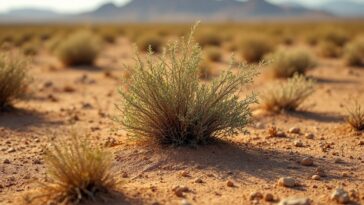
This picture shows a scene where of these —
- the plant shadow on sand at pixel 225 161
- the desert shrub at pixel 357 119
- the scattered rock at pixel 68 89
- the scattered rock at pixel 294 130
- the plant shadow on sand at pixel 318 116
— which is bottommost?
the scattered rock at pixel 68 89

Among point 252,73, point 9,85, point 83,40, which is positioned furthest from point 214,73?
point 252,73

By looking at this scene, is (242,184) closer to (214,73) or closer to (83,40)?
(214,73)

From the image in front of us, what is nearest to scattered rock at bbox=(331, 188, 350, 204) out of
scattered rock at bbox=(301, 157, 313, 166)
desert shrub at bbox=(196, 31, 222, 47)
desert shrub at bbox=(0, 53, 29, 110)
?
scattered rock at bbox=(301, 157, 313, 166)

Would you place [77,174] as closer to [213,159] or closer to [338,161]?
[213,159]

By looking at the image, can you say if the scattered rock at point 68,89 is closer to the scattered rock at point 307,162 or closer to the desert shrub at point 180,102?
the desert shrub at point 180,102

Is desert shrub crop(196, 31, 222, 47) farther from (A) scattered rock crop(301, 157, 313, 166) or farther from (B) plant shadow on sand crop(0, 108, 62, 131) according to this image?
(A) scattered rock crop(301, 157, 313, 166)

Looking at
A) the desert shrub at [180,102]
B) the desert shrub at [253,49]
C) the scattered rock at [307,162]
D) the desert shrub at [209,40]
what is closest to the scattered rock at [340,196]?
the scattered rock at [307,162]
